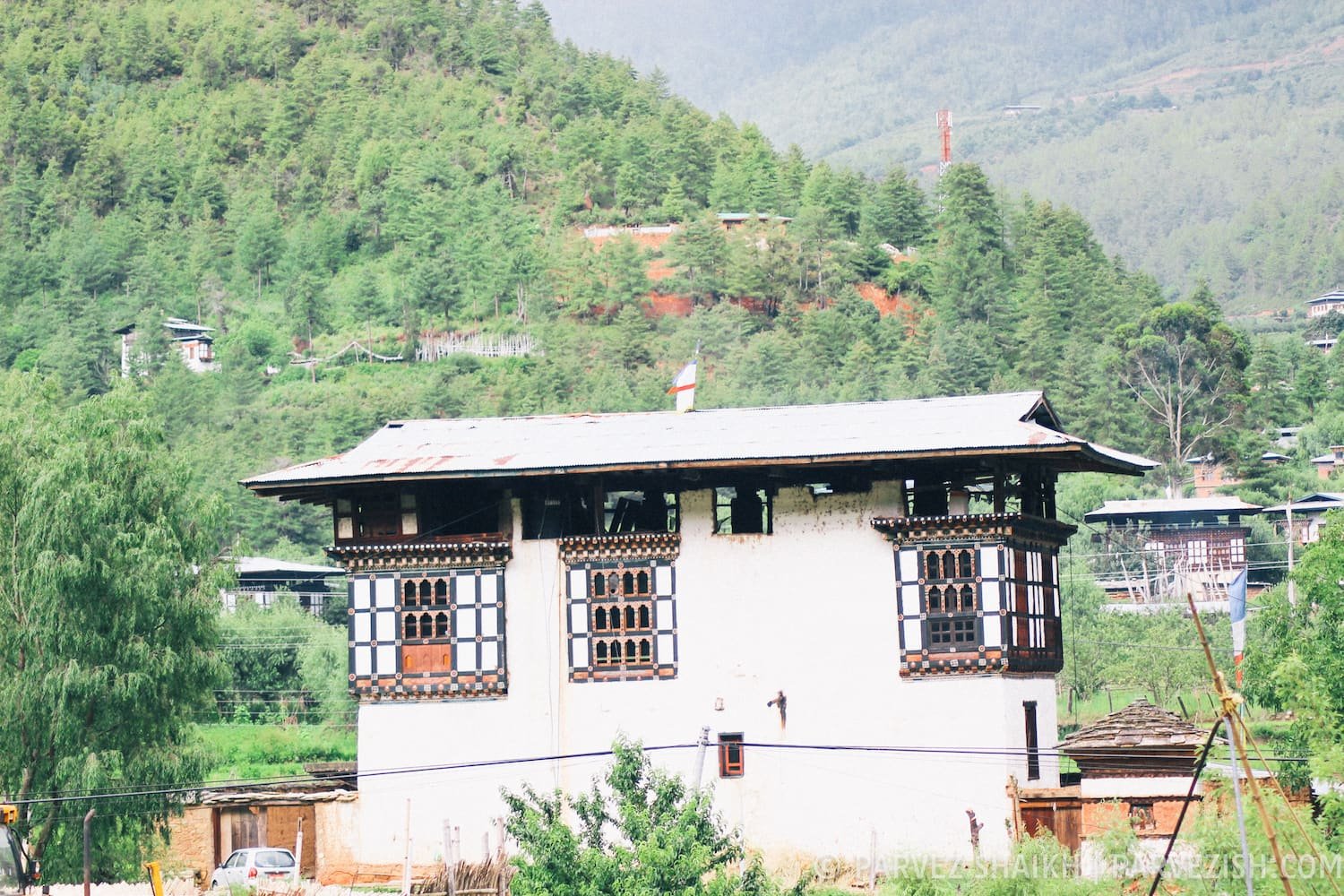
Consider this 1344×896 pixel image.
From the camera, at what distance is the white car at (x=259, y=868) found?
42562 mm

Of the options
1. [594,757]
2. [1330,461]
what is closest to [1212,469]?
[1330,461]

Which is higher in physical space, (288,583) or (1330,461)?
(1330,461)

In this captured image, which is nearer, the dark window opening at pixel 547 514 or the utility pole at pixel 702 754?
the utility pole at pixel 702 754

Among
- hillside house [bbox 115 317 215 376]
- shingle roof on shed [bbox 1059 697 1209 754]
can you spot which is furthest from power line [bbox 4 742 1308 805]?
hillside house [bbox 115 317 215 376]

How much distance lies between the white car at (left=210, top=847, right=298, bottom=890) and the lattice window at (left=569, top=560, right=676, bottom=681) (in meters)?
6.87

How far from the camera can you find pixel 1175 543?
99375 mm

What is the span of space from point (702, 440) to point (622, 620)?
13.6ft

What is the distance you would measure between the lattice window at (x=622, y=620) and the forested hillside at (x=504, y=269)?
70831 millimetres

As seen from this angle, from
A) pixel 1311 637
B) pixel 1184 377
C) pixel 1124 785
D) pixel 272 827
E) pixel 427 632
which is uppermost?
pixel 1184 377

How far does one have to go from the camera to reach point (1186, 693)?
7462 centimetres

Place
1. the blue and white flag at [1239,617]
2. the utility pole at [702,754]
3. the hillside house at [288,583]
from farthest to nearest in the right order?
the hillside house at [288,583] < the blue and white flag at [1239,617] < the utility pole at [702,754]

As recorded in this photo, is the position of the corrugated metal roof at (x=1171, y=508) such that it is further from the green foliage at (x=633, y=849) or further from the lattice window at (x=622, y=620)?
the green foliage at (x=633, y=849)

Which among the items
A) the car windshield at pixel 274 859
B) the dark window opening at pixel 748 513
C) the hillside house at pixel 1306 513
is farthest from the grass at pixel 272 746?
the hillside house at pixel 1306 513

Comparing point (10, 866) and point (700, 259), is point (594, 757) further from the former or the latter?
Answer: point (700, 259)
